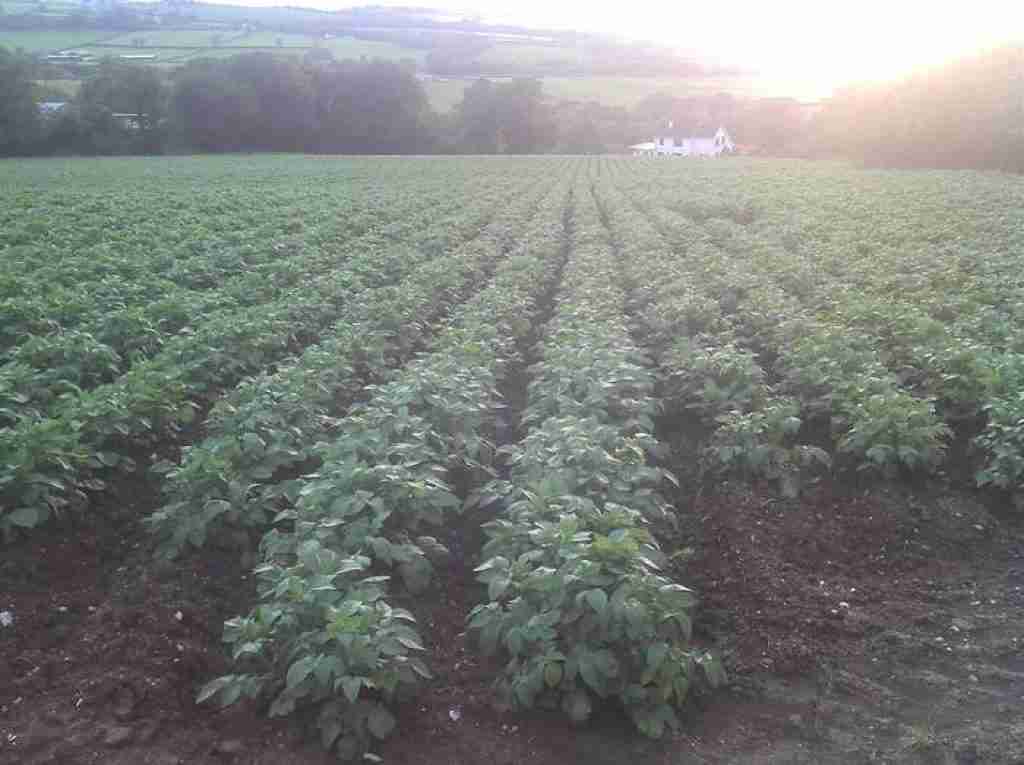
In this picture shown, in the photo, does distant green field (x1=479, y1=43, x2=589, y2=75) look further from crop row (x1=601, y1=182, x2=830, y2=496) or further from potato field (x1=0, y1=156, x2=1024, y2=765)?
potato field (x1=0, y1=156, x2=1024, y2=765)

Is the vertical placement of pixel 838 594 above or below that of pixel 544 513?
below

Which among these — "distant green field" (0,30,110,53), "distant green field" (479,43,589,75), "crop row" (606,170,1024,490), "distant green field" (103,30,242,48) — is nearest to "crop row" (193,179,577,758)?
"crop row" (606,170,1024,490)

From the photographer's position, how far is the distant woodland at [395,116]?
5581cm

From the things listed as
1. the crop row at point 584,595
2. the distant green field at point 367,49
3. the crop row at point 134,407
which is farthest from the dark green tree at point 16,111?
the crop row at point 584,595

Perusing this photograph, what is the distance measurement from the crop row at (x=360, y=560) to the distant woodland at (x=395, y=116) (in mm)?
50006

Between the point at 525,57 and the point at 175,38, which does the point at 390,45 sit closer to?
the point at 525,57

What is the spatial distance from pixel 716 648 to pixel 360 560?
221cm

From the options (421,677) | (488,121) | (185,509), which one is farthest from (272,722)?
(488,121)

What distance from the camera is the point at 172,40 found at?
4001 inches

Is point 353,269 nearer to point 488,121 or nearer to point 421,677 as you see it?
point 421,677

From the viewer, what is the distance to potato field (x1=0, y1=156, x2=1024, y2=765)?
4.23m

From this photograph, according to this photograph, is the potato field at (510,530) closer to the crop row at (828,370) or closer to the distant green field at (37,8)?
the crop row at (828,370)

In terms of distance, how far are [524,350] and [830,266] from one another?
24.0 ft

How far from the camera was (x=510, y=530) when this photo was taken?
17.0 ft
